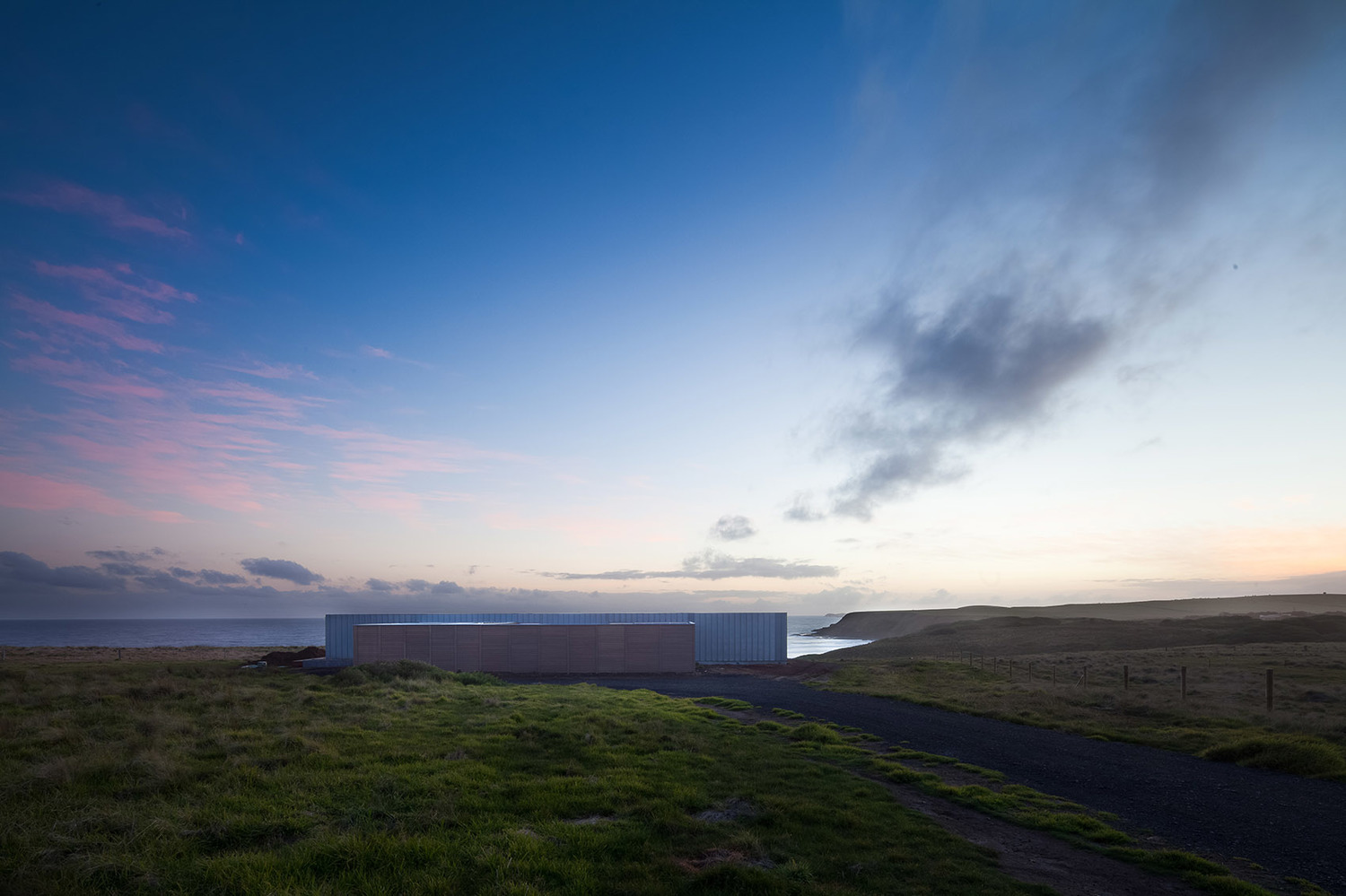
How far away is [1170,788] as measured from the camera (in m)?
12.2

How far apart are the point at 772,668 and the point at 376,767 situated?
3568 cm

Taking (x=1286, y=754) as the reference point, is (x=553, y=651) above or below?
below

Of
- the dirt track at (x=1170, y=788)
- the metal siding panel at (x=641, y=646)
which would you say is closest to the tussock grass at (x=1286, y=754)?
the dirt track at (x=1170, y=788)

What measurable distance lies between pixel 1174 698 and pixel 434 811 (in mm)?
24917

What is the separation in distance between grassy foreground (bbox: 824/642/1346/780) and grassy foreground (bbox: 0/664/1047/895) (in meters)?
9.87

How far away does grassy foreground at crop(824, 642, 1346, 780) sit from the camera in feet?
49.2

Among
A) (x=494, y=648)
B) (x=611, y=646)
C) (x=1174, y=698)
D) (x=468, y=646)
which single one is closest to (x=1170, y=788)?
(x=1174, y=698)

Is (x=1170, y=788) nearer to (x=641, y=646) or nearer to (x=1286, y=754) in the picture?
(x=1286, y=754)

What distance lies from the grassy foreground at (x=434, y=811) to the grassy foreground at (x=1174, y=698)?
9869 millimetres

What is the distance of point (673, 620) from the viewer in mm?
46250

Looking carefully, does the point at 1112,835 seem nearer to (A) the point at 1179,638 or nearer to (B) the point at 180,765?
(B) the point at 180,765

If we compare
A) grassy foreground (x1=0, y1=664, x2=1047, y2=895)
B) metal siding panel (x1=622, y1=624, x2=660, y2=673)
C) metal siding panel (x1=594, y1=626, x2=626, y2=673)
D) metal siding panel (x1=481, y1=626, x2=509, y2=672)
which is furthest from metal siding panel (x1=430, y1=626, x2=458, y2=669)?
grassy foreground (x1=0, y1=664, x2=1047, y2=895)

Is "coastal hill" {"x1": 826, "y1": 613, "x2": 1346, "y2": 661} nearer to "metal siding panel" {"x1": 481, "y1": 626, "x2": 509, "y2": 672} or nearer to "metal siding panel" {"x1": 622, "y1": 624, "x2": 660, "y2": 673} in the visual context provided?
"metal siding panel" {"x1": 622, "y1": 624, "x2": 660, "y2": 673}

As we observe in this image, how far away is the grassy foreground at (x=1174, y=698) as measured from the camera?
14984mm
